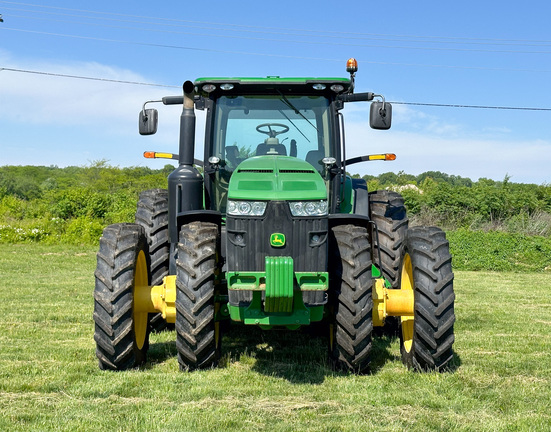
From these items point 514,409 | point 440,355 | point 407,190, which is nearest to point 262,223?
point 440,355

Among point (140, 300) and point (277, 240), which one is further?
point (140, 300)

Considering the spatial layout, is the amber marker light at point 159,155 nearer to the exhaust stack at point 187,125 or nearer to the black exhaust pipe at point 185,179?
the black exhaust pipe at point 185,179

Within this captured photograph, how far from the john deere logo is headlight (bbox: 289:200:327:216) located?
0.20 meters

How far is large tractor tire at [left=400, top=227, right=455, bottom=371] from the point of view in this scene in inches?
211

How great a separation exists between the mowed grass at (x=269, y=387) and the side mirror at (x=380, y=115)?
219cm

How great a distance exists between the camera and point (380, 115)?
6.09 m

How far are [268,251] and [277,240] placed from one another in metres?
0.11

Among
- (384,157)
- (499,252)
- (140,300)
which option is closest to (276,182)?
(140,300)

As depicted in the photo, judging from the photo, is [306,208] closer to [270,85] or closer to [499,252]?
[270,85]

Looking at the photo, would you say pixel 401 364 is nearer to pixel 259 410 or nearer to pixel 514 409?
pixel 514 409

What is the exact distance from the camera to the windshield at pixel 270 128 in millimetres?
6426

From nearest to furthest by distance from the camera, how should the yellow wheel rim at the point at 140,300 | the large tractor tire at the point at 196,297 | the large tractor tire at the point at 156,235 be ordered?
the large tractor tire at the point at 196,297 < the yellow wheel rim at the point at 140,300 < the large tractor tire at the point at 156,235

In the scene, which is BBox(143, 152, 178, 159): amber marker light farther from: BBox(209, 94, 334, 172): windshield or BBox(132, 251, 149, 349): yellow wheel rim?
BBox(132, 251, 149, 349): yellow wheel rim

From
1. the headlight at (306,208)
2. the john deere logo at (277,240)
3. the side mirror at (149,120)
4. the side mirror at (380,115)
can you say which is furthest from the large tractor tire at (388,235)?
the side mirror at (149,120)
